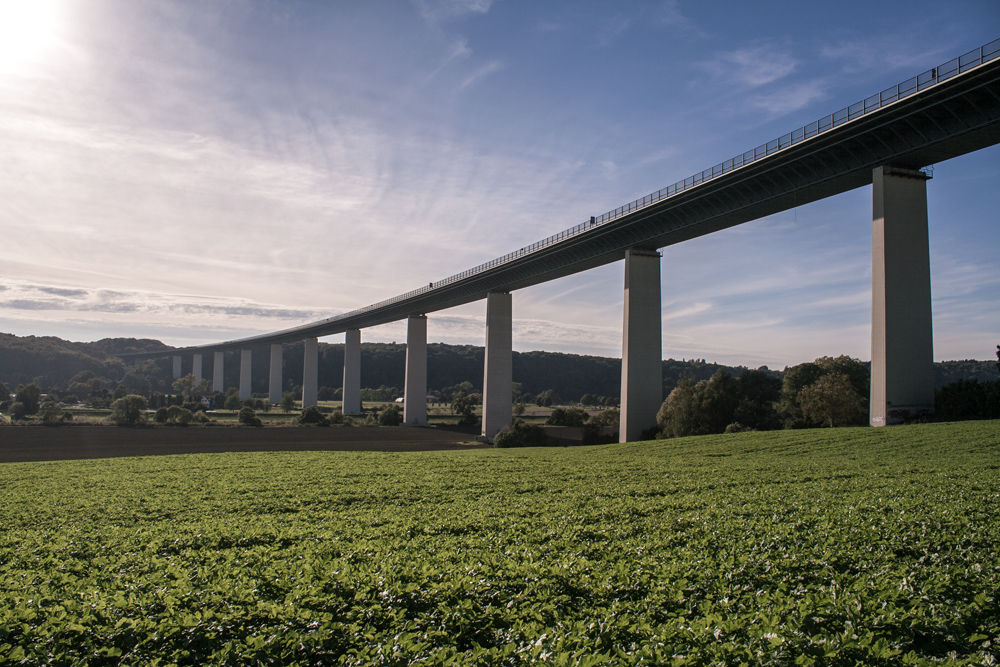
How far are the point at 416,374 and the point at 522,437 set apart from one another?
35.9m

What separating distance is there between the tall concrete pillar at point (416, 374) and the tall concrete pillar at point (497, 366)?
22104 millimetres

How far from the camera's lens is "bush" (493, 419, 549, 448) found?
6044 centimetres

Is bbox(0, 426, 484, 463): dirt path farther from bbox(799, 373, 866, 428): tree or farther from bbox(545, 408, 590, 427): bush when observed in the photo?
bbox(799, 373, 866, 428): tree

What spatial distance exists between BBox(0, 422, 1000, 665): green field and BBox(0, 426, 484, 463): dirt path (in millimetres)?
40797

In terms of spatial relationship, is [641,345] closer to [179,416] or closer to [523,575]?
[523,575]

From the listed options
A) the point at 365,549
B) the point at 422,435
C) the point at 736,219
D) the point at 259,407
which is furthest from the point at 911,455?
the point at 259,407

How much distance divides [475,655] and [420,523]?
23.9 ft

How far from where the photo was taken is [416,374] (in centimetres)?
9250

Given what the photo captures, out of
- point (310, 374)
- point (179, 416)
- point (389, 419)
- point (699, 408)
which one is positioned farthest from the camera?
point (310, 374)

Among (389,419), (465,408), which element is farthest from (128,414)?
(465,408)

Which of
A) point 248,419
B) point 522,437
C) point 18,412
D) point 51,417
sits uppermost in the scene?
point 522,437

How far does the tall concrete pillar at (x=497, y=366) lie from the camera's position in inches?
2872

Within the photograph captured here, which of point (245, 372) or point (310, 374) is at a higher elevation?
point (245, 372)

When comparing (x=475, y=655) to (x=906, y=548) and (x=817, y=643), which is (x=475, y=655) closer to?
(x=817, y=643)
